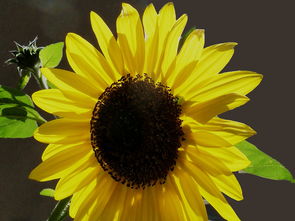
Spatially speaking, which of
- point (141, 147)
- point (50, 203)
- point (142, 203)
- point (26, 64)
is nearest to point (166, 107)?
point (141, 147)

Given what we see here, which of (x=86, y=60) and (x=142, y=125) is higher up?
(x=86, y=60)

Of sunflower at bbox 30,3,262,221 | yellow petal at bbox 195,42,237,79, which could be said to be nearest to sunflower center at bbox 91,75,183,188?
sunflower at bbox 30,3,262,221

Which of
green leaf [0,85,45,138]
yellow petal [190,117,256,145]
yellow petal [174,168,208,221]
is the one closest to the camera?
yellow petal [190,117,256,145]

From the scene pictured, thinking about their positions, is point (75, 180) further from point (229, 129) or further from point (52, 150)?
point (229, 129)

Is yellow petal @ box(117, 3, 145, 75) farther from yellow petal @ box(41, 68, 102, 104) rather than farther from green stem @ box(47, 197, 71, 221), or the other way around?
green stem @ box(47, 197, 71, 221)

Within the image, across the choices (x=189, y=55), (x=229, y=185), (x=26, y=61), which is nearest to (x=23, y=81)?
(x=26, y=61)

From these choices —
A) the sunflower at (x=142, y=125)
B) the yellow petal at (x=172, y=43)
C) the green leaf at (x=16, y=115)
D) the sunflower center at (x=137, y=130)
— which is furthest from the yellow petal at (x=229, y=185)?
the green leaf at (x=16, y=115)

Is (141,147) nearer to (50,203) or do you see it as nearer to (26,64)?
(26,64)
